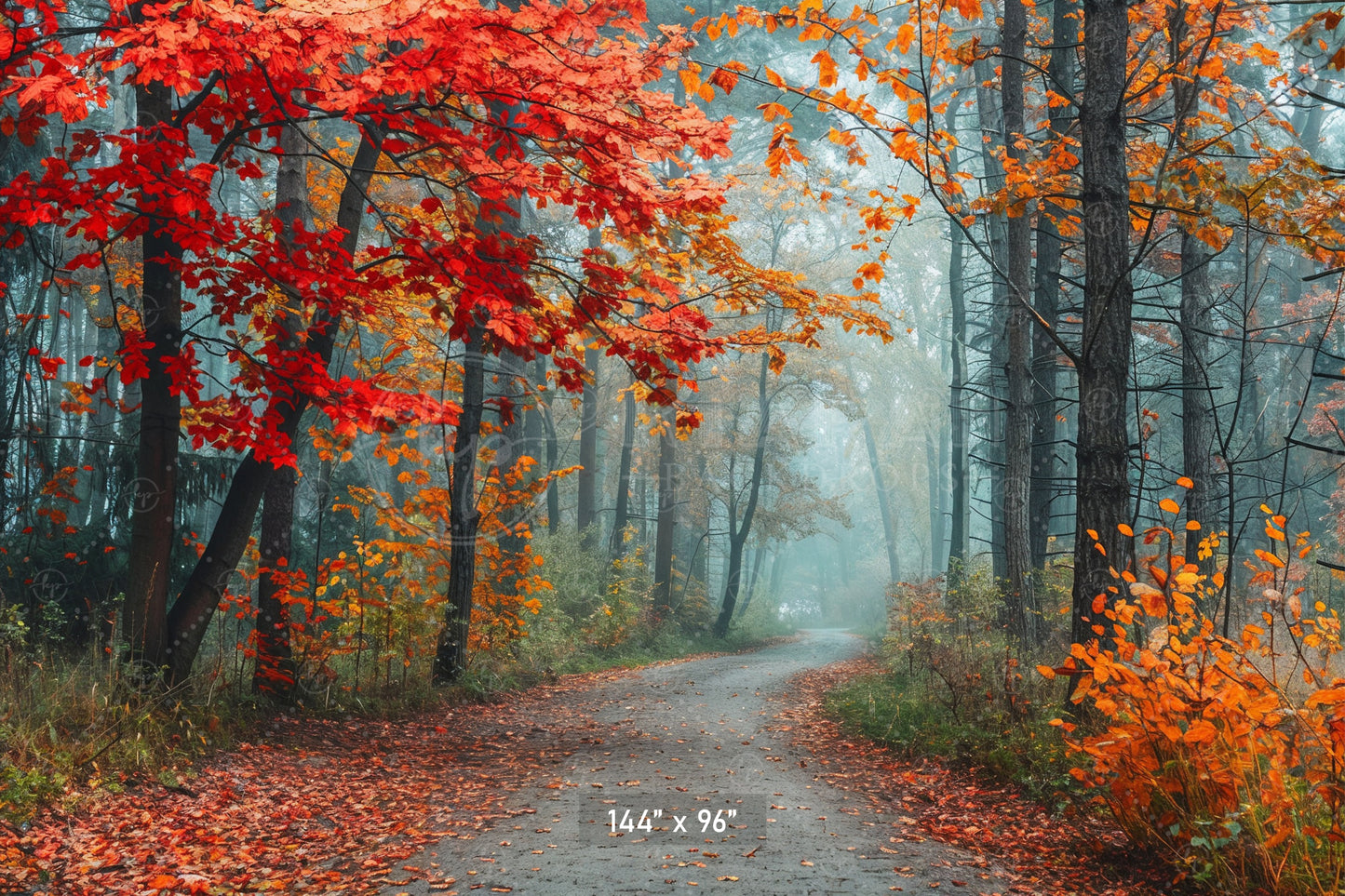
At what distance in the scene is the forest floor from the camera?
3.70 meters

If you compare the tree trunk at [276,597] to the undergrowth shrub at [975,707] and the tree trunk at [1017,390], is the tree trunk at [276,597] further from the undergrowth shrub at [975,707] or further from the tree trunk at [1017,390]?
the tree trunk at [1017,390]

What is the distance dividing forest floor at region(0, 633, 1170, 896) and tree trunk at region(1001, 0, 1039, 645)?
335cm

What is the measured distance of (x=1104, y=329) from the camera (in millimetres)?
5207

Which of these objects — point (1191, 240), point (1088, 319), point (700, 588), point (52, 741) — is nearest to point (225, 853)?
point (52, 741)

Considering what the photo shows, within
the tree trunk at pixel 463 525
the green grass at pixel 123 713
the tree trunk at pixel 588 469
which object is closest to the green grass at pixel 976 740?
the tree trunk at pixel 463 525

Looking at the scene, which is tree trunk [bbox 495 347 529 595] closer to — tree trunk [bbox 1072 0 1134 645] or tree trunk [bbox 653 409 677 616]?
tree trunk [bbox 1072 0 1134 645]

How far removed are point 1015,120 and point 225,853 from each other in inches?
373

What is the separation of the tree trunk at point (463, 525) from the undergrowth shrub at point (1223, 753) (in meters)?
6.36

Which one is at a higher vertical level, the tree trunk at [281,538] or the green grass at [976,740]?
the tree trunk at [281,538]

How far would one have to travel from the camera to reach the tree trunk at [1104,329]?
5.13 metres

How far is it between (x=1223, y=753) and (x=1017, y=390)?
652cm

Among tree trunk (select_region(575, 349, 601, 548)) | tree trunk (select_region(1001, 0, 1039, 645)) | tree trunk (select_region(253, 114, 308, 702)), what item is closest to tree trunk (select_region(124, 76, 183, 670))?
tree trunk (select_region(253, 114, 308, 702))

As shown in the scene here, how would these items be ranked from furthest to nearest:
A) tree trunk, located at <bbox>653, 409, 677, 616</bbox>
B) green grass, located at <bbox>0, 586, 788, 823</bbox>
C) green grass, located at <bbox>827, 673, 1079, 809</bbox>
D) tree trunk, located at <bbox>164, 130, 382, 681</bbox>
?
tree trunk, located at <bbox>653, 409, 677, 616</bbox>, tree trunk, located at <bbox>164, 130, 382, 681</bbox>, green grass, located at <bbox>827, 673, 1079, 809</bbox>, green grass, located at <bbox>0, 586, 788, 823</bbox>

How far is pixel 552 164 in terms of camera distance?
5.95m
